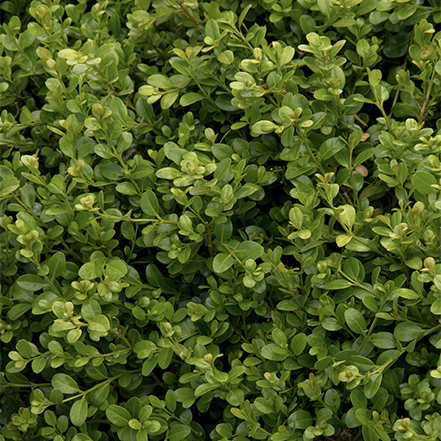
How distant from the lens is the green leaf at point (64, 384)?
1614 mm

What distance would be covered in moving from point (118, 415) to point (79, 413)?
128mm

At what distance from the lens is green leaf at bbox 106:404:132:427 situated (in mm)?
1573

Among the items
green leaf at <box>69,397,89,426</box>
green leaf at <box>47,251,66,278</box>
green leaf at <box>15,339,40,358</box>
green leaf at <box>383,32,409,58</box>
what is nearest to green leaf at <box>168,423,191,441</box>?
green leaf at <box>69,397,89,426</box>

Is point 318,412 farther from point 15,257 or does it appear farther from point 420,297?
point 15,257

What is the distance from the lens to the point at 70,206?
1.73m

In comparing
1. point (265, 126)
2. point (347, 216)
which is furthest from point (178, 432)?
point (265, 126)

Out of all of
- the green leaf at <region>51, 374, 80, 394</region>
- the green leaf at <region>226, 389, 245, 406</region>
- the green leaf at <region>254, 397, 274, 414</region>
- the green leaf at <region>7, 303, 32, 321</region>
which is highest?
the green leaf at <region>7, 303, 32, 321</region>

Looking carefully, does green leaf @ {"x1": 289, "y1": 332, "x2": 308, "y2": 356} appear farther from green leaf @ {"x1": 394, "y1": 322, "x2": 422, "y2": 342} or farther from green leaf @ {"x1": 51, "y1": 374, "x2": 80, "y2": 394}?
green leaf @ {"x1": 51, "y1": 374, "x2": 80, "y2": 394}

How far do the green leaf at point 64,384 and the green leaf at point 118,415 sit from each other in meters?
0.13

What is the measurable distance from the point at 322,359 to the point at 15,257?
109 centimetres

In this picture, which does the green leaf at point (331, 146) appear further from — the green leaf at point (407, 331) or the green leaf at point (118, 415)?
the green leaf at point (118, 415)

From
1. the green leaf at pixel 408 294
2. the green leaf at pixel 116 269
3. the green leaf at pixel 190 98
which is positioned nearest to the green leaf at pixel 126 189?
the green leaf at pixel 116 269

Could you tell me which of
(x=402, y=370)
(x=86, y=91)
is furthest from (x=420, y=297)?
(x=86, y=91)

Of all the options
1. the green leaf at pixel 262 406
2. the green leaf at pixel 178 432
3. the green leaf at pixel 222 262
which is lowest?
the green leaf at pixel 178 432
